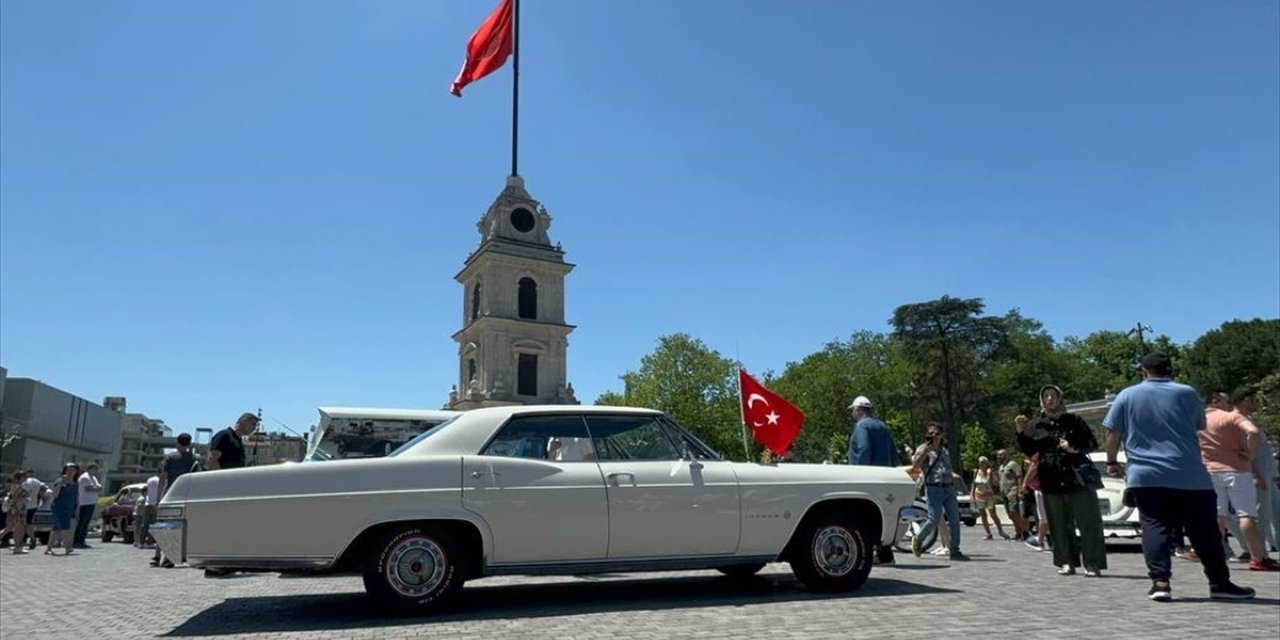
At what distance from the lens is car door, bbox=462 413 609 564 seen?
568cm

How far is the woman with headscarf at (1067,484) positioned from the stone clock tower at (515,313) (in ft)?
136

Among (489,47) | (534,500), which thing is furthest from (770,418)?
(489,47)

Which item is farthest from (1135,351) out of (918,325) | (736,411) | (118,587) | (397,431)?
(118,587)

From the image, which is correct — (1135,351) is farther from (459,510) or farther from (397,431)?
(459,510)

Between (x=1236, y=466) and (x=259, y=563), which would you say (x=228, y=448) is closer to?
(x=259, y=563)

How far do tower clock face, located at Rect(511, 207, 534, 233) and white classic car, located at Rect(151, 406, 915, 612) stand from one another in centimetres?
4646

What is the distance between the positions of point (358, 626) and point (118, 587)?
5.33m

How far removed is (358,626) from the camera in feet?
16.7

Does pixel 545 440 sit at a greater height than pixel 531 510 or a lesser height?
greater

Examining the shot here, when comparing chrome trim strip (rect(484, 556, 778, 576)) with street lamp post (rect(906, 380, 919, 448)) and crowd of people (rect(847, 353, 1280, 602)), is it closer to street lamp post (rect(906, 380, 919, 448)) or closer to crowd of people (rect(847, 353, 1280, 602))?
crowd of people (rect(847, 353, 1280, 602))

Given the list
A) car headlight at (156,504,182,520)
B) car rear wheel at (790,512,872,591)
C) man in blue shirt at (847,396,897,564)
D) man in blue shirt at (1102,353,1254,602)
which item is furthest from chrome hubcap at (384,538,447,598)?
man in blue shirt at (847,396,897,564)

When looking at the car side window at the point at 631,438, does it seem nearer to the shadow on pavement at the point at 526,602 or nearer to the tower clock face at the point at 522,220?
the shadow on pavement at the point at 526,602

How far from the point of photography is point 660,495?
237 inches

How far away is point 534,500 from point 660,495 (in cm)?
92
